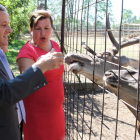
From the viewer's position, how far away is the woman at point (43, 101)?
1.78 metres

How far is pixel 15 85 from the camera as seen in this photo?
103 centimetres

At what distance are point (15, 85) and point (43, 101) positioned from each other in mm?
782

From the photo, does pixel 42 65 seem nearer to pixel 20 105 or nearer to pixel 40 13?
pixel 20 105

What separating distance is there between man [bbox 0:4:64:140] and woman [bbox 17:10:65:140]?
39 cm

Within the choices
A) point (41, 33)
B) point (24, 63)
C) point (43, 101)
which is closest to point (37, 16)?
point (41, 33)

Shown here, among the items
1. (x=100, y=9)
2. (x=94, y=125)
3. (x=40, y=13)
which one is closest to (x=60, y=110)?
(x=40, y=13)

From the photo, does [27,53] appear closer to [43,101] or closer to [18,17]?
[43,101]

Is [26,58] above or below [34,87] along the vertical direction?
above

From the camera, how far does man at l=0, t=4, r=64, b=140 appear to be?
1031 mm

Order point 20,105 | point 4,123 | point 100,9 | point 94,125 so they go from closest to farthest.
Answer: point 4,123 < point 20,105 < point 94,125 < point 100,9

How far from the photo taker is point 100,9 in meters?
4.37

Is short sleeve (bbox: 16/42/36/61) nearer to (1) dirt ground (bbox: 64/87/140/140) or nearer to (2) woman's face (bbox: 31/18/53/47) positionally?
(2) woman's face (bbox: 31/18/53/47)

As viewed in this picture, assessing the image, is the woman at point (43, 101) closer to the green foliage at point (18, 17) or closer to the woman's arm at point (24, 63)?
the woman's arm at point (24, 63)

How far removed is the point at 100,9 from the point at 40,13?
112 inches
